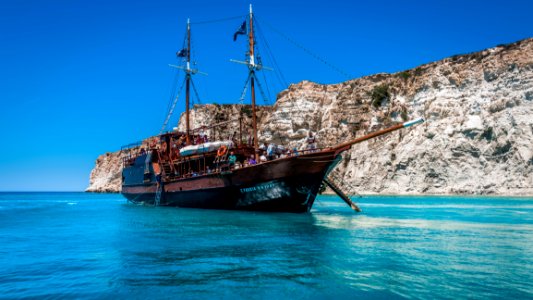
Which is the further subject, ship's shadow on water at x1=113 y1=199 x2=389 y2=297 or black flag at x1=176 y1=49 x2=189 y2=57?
black flag at x1=176 y1=49 x2=189 y2=57

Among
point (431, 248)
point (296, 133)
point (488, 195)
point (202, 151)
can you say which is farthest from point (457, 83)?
point (431, 248)

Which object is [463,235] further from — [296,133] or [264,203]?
[296,133]

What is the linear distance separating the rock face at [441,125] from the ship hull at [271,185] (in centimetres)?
2906

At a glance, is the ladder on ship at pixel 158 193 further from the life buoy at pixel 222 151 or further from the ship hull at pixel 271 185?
the life buoy at pixel 222 151

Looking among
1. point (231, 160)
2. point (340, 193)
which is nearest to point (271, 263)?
point (231, 160)

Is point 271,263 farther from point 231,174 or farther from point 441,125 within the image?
point 441,125

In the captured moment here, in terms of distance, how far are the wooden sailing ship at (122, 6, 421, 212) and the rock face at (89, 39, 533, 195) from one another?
22667 millimetres

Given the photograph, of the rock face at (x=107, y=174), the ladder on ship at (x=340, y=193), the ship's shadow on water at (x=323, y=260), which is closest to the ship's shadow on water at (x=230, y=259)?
the ship's shadow on water at (x=323, y=260)

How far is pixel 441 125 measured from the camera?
56.4 metres

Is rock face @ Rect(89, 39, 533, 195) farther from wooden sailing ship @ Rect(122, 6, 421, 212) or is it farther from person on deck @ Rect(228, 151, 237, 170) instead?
person on deck @ Rect(228, 151, 237, 170)

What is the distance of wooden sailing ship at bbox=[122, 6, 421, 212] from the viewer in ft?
74.6

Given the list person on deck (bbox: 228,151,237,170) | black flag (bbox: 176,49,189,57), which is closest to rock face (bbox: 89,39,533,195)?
black flag (bbox: 176,49,189,57)

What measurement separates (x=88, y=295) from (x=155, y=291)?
113cm

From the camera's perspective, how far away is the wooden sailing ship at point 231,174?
2273 cm
